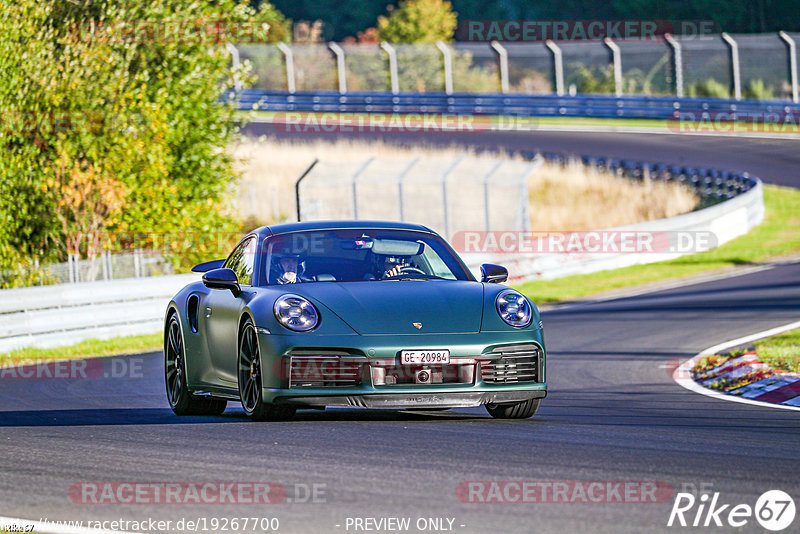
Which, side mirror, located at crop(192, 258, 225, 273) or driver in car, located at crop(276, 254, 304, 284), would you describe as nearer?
driver in car, located at crop(276, 254, 304, 284)

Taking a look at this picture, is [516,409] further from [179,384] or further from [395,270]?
[179,384]

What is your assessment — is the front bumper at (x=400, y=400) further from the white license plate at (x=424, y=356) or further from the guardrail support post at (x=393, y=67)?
the guardrail support post at (x=393, y=67)

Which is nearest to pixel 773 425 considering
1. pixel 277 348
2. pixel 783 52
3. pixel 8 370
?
pixel 277 348

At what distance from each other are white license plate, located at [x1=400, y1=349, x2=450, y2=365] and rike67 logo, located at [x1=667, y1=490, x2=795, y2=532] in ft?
8.22

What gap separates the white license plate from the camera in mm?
8211

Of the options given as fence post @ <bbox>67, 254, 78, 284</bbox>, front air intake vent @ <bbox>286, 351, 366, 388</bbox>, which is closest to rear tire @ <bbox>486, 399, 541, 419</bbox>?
front air intake vent @ <bbox>286, 351, 366, 388</bbox>

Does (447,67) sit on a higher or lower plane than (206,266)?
lower

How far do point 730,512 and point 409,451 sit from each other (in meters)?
2.11

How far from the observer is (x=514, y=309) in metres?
8.70

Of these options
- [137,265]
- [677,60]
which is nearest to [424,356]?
[137,265]

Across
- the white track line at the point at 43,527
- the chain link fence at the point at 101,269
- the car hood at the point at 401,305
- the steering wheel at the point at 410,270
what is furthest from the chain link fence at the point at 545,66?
the white track line at the point at 43,527

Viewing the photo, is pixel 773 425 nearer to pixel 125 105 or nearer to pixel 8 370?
pixel 8 370

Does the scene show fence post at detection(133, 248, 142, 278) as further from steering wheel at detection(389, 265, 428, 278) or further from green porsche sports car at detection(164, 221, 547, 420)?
steering wheel at detection(389, 265, 428, 278)

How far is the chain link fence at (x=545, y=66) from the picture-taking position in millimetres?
44531
